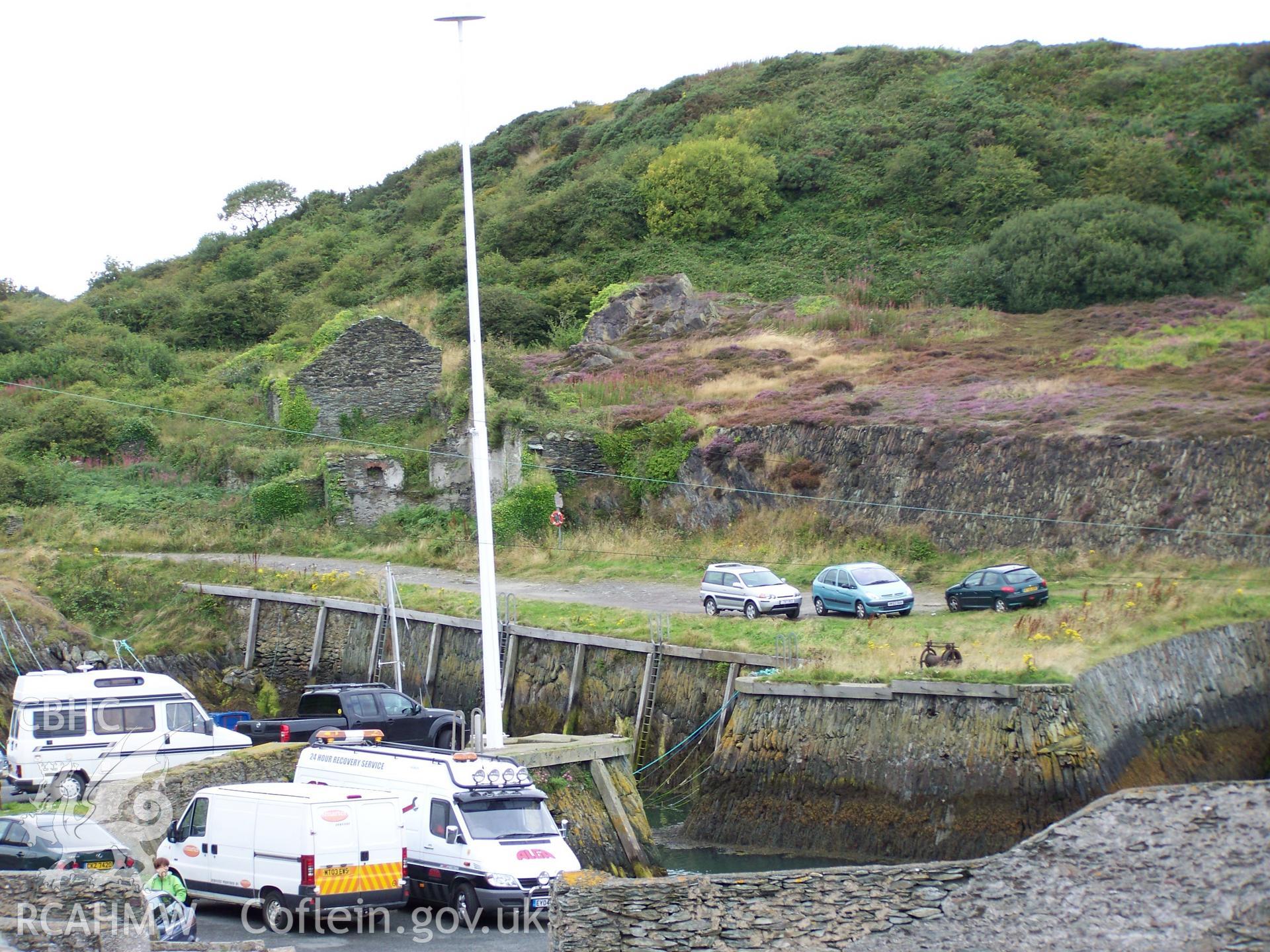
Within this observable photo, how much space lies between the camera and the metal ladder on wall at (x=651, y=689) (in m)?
27.4

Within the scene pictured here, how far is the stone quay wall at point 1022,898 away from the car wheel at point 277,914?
5210 mm

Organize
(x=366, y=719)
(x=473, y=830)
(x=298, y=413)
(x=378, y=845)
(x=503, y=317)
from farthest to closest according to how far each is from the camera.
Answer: (x=503, y=317)
(x=298, y=413)
(x=366, y=719)
(x=473, y=830)
(x=378, y=845)

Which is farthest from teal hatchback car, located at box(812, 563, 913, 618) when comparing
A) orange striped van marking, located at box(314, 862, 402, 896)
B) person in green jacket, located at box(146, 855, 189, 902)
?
person in green jacket, located at box(146, 855, 189, 902)

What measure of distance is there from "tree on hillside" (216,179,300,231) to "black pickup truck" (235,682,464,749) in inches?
3352

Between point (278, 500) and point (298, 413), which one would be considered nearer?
point (278, 500)

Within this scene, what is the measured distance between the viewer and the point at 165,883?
50.8 ft

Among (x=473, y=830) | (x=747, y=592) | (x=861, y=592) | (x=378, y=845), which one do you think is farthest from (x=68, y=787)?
(x=861, y=592)

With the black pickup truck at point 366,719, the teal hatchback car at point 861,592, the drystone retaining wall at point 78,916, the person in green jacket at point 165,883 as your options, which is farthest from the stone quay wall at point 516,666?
the drystone retaining wall at point 78,916

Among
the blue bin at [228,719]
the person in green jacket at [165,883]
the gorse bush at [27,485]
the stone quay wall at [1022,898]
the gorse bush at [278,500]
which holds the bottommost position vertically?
the blue bin at [228,719]

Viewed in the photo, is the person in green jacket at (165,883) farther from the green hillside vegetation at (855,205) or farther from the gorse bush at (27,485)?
the green hillside vegetation at (855,205)

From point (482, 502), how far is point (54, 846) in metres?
8.89

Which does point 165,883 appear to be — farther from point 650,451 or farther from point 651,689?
point 650,451

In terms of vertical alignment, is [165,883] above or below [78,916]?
below

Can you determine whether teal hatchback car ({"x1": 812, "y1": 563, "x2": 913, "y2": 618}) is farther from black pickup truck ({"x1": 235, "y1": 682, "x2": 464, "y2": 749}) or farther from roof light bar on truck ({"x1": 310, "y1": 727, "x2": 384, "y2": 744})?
roof light bar on truck ({"x1": 310, "y1": 727, "x2": 384, "y2": 744})
